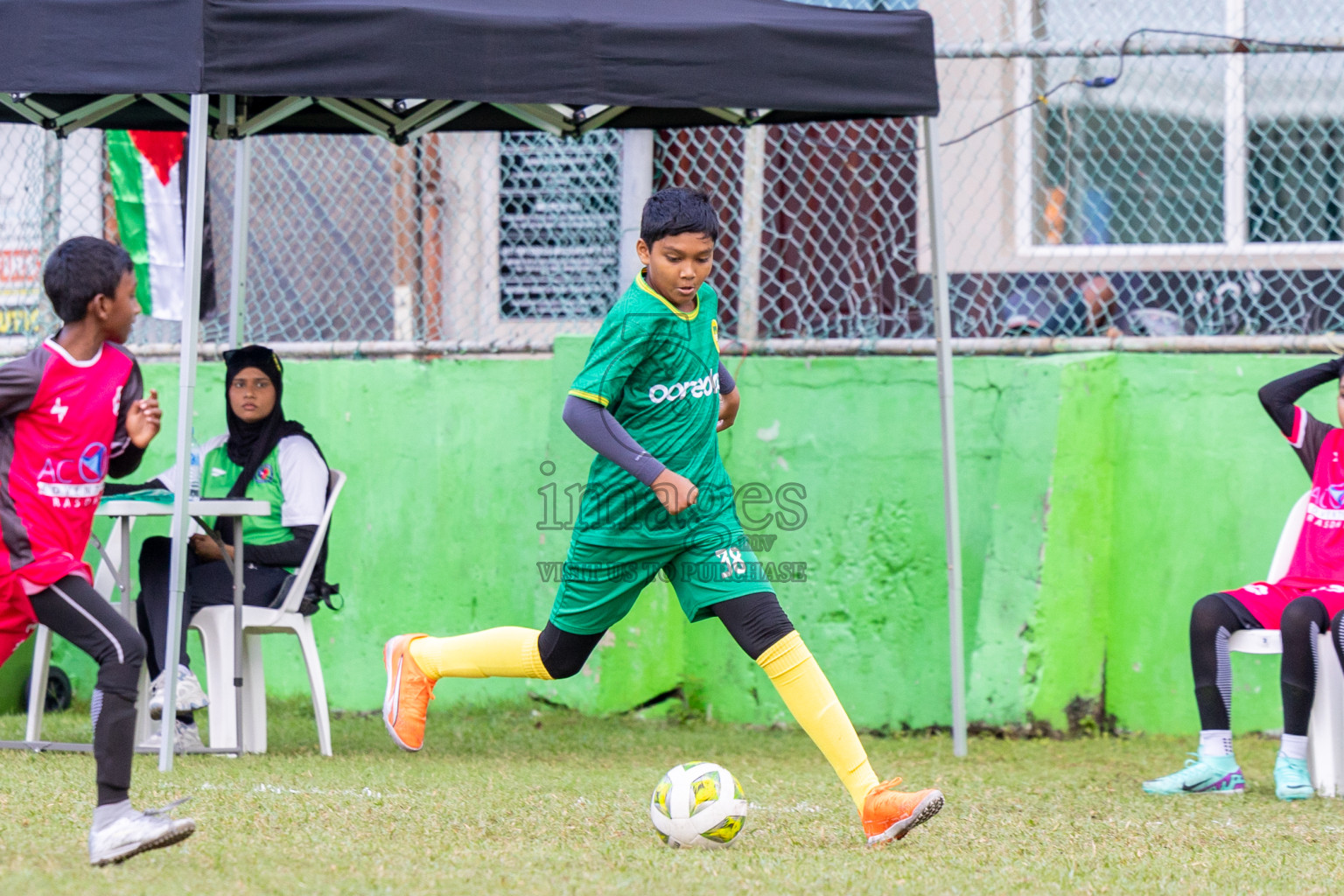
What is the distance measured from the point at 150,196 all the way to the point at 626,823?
4.55 m

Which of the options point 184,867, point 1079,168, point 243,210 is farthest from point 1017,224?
point 184,867

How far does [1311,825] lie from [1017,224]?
3.38m

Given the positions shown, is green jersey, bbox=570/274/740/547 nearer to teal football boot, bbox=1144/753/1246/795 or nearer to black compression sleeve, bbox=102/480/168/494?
teal football boot, bbox=1144/753/1246/795

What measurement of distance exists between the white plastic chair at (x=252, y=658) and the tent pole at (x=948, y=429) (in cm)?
224

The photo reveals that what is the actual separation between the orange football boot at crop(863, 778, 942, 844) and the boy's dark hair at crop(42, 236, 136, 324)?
2209 millimetres

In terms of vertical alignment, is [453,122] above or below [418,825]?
above

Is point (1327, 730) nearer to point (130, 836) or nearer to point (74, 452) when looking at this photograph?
point (130, 836)

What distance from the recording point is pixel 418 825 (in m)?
3.95

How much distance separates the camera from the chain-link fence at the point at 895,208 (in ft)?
21.4

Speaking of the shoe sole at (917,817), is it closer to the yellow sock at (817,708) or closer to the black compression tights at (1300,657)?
the yellow sock at (817,708)

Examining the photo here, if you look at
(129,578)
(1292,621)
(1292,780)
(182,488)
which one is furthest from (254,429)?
(1292,780)

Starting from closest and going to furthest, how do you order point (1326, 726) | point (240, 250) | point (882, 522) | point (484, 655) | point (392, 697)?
point (484, 655), point (392, 697), point (1326, 726), point (882, 522), point (240, 250)

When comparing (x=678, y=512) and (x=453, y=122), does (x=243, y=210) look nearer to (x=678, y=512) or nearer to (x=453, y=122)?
(x=453, y=122)

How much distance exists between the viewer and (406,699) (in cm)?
456
